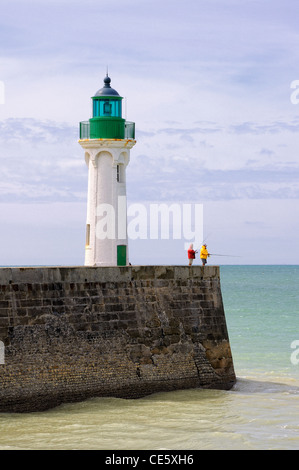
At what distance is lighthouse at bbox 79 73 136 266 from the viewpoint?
18734 millimetres

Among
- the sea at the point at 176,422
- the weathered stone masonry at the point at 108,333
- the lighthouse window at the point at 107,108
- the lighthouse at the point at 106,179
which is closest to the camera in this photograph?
the sea at the point at 176,422

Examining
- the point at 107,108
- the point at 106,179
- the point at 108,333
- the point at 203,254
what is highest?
the point at 107,108

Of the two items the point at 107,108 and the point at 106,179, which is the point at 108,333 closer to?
the point at 106,179

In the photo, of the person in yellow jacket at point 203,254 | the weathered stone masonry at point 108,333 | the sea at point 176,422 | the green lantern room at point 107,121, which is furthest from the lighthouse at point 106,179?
the sea at point 176,422

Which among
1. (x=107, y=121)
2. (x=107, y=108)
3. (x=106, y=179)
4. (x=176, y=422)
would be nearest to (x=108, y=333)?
(x=176, y=422)

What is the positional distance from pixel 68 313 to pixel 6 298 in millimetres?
1199

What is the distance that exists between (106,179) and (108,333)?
185 inches

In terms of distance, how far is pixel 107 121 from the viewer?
1878 cm

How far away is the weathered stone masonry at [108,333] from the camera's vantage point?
13992mm

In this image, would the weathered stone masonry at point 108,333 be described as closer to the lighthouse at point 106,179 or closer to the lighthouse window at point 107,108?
the lighthouse at point 106,179

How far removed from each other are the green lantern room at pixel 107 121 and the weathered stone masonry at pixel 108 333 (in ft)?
13.0

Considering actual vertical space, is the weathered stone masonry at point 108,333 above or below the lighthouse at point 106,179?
below
